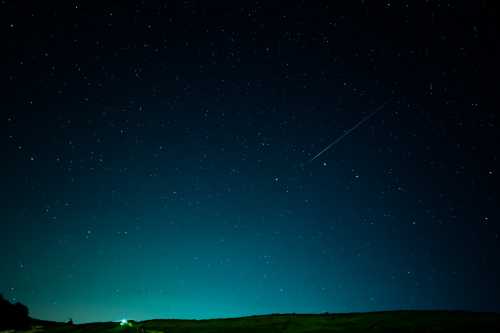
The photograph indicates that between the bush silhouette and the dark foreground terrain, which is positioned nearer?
the dark foreground terrain

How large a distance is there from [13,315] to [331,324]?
47.6m

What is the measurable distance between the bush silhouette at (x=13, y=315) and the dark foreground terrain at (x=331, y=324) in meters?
7.94

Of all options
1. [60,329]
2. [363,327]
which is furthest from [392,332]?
[60,329]

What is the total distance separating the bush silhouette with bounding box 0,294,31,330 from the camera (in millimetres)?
48812

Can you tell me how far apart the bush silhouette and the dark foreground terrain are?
7936mm

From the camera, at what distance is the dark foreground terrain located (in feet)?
103

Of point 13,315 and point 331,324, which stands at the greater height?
Result: point 331,324

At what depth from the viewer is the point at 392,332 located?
3081cm

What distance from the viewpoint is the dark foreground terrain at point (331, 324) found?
3148cm

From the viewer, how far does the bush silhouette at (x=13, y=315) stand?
48812 mm

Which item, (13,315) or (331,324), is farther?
(13,315)

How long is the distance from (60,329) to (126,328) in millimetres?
9901

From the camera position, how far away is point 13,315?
52000mm

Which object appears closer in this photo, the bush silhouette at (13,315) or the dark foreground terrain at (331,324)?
the dark foreground terrain at (331,324)
